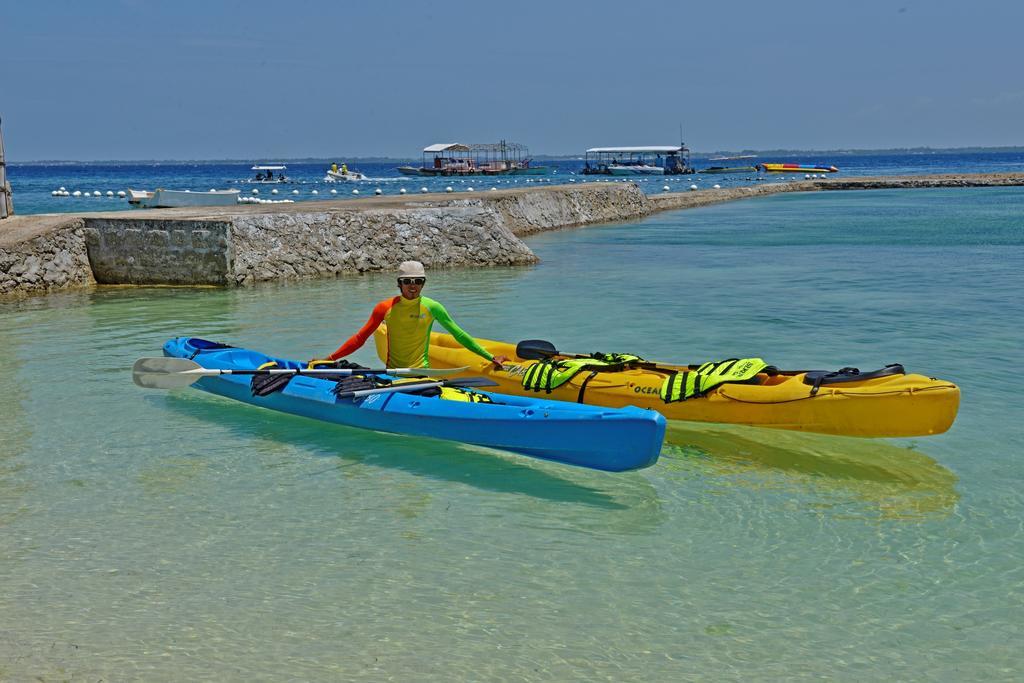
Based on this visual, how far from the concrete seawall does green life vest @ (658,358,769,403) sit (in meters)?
12.3

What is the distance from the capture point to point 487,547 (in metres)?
6.16

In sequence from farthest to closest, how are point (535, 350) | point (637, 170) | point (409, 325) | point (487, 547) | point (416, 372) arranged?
1. point (637, 170)
2. point (535, 350)
3. point (409, 325)
4. point (416, 372)
5. point (487, 547)

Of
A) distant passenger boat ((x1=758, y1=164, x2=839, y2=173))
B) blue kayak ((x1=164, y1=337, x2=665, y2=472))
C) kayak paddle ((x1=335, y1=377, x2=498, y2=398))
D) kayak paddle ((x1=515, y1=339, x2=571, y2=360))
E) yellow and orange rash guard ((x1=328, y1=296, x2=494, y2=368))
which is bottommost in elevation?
blue kayak ((x1=164, y1=337, x2=665, y2=472))

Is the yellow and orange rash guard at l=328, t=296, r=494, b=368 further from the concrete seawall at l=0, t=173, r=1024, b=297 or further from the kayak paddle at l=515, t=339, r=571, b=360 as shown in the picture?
the concrete seawall at l=0, t=173, r=1024, b=297

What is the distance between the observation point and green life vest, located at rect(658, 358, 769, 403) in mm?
8047

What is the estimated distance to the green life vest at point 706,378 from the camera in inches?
317

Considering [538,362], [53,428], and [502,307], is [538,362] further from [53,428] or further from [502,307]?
[502,307]

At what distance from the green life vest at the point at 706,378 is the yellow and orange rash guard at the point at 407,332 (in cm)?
165

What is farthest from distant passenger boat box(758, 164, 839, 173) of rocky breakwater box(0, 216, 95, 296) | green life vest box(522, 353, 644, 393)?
green life vest box(522, 353, 644, 393)

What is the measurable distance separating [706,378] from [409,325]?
2579 mm

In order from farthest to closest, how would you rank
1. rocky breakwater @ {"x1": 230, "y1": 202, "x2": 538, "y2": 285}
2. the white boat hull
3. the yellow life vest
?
the white boat hull < rocky breakwater @ {"x1": 230, "y1": 202, "x2": 538, "y2": 285} < the yellow life vest

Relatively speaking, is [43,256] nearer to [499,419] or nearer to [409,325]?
[409,325]

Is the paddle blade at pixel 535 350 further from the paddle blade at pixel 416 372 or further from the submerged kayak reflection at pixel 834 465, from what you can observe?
the submerged kayak reflection at pixel 834 465

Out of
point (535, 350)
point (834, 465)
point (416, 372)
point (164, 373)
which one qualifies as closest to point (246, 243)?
point (164, 373)
